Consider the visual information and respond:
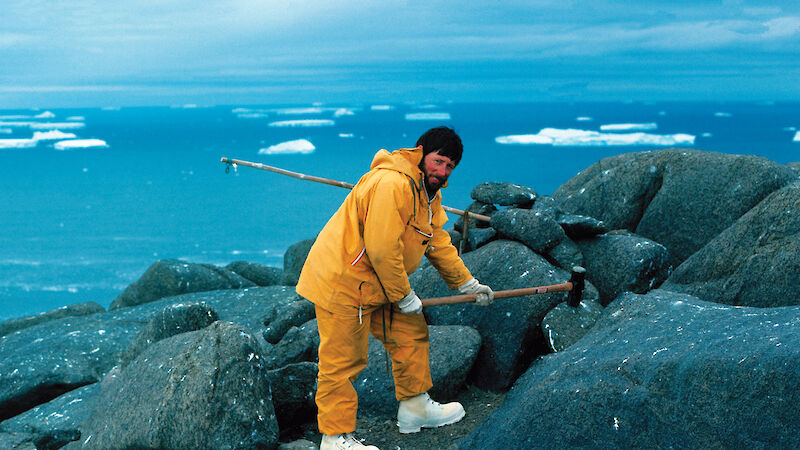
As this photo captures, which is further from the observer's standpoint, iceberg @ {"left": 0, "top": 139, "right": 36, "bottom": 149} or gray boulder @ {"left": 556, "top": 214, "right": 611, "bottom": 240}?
iceberg @ {"left": 0, "top": 139, "right": 36, "bottom": 149}

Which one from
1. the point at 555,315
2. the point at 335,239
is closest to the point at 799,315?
the point at 555,315

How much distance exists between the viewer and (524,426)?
4.16m

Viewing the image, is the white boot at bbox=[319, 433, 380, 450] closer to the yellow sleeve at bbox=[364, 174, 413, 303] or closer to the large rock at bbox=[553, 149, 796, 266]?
the yellow sleeve at bbox=[364, 174, 413, 303]

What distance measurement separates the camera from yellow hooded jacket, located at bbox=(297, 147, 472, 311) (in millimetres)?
4465

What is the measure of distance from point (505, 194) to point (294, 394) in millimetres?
3559

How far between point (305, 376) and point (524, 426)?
2.30 m

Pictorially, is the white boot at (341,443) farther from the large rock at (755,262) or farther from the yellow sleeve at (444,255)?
the large rock at (755,262)

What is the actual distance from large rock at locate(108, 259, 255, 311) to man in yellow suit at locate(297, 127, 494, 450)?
23.2 feet

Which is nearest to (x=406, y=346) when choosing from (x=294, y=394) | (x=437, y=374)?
(x=437, y=374)

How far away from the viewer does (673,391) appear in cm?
384

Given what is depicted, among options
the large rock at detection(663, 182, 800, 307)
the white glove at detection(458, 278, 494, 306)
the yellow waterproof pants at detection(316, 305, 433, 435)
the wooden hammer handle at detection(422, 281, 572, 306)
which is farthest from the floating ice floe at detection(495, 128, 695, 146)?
the yellow waterproof pants at detection(316, 305, 433, 435)

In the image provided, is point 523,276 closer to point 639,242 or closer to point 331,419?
point 639,242

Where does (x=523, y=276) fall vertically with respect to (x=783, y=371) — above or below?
below

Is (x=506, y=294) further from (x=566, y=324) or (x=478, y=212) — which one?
(x=478, y=212)
